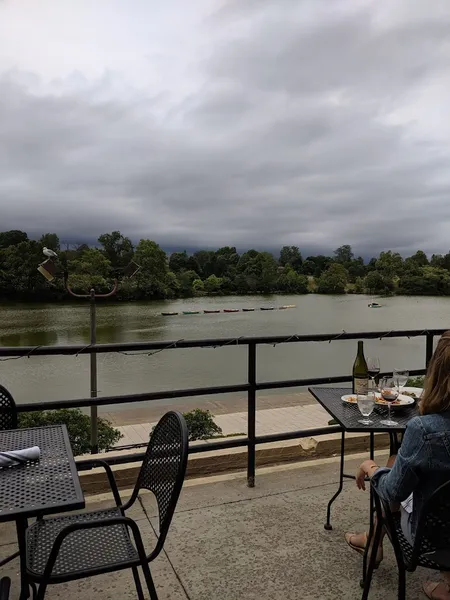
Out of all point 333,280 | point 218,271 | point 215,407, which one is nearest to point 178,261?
point 218,271

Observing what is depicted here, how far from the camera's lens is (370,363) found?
251 centimetres

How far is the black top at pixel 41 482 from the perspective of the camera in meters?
1.32

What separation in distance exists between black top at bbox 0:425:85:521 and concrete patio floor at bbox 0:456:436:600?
652 mm

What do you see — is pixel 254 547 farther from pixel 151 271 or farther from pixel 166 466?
pixel 151 271

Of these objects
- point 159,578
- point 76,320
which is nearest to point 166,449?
point 159,578

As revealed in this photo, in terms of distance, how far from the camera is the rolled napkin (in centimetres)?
157

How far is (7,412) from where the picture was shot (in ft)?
6.88

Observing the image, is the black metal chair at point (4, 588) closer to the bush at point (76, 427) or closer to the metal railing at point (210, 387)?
the metal railing at point (210, 387)

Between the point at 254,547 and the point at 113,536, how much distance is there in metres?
0.90

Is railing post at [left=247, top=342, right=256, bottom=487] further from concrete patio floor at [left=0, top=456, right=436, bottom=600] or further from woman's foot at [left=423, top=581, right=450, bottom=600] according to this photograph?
woman's foot at [left=423, top=581, right=450, bottom=600]

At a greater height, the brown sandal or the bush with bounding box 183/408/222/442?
the brown sandal

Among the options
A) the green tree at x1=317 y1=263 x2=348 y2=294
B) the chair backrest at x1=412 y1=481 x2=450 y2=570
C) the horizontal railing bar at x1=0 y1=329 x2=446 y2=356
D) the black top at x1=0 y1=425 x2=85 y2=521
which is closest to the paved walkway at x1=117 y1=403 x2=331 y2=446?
the horizontal railing bar at x1=0 y1=329 x2=446 y2=356

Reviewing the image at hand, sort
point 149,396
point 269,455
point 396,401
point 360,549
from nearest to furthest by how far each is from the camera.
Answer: point 360,549, point 396,401, point 149,396, point 269,455

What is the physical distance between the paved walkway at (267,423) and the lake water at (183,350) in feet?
10.8
